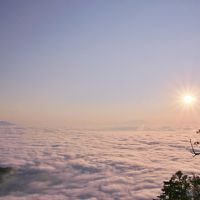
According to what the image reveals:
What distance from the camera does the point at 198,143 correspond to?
20656 mm

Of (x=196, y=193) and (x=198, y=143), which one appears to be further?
(x=196, y=193)

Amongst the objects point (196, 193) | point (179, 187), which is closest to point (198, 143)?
point (196, 193)

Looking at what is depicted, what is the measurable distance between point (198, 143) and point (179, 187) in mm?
17721

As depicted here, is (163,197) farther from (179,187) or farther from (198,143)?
(198,143)

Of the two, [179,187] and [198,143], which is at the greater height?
[198,143]

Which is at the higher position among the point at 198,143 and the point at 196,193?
the point at 198,143

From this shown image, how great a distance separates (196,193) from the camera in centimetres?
3122

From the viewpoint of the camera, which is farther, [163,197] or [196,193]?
[163,197]

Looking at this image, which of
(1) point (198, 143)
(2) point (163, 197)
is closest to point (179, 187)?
(2) point (163, 197)

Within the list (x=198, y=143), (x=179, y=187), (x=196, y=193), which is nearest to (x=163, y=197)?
(x=179, y=187)

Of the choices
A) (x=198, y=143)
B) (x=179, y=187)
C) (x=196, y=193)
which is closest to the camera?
(x=198, y=143)

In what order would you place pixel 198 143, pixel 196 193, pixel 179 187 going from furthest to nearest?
pixel 179 187
pixel 196 193
pixel 198 143

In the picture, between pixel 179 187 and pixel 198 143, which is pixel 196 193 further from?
pixel 198 143

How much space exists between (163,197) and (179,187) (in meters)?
3.38
